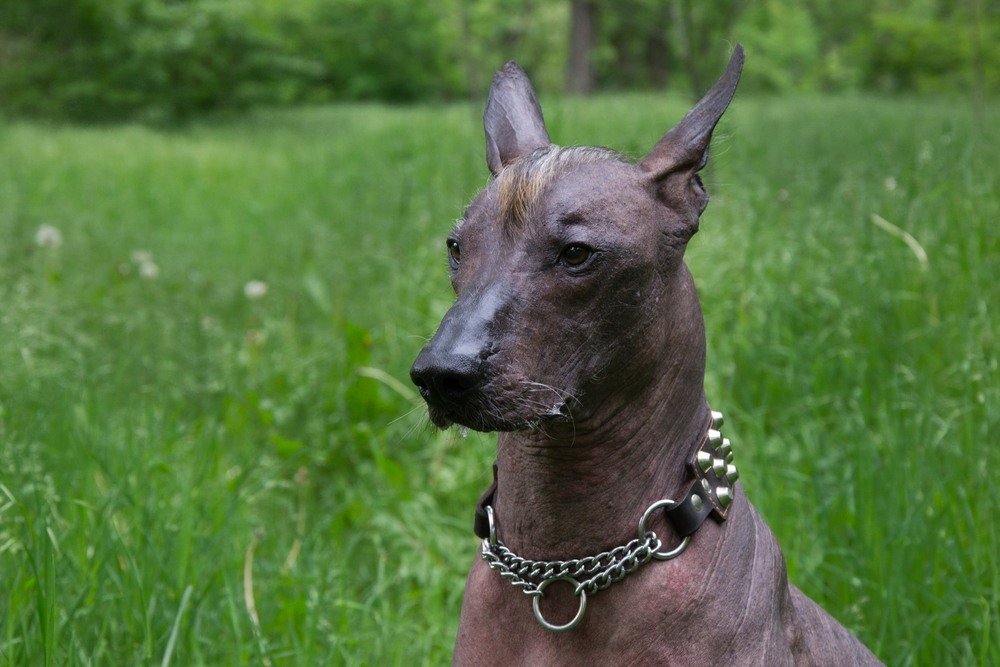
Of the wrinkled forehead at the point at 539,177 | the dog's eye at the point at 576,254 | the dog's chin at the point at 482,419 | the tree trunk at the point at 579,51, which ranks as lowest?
the tree trunk at the point at 579,51

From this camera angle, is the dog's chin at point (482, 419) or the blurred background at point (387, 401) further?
the blurred background at point (387, 401)

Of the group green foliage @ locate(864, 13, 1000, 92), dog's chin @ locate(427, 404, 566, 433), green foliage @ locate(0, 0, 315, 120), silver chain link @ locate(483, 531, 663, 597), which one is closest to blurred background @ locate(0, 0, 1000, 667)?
dog's chin @ locate(427, 404, 566, 433)

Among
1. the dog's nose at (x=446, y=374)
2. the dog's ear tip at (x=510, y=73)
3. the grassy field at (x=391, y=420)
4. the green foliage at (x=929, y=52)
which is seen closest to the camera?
the dog's nose at (x=446, y=374)

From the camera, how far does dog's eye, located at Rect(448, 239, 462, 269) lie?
1.76 metres

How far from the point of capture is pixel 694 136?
5.51 ft

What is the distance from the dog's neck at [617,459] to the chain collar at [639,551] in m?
0.02

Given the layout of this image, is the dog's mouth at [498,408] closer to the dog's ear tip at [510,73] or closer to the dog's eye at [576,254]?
the dog's eye at [576,254]

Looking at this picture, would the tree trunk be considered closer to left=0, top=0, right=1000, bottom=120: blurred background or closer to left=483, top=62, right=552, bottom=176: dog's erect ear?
left=0, top=0, right=1000, bottom=120: blurred background

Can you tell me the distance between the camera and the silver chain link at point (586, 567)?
5.46ft

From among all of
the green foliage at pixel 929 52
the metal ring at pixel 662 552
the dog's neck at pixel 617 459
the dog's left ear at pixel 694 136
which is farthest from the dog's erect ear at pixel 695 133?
the green foliage at pixel 929 52

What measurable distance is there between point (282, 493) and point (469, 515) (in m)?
0.84

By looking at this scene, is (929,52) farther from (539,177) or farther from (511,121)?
(539,177)

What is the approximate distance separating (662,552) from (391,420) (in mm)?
3011

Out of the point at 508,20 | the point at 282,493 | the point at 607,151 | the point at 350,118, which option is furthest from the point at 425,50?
the point at 607,151
